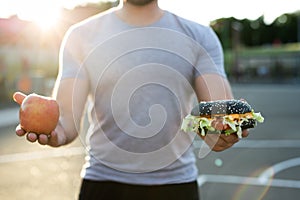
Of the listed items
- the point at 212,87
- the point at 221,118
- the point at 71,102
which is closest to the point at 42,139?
the point at 71,102

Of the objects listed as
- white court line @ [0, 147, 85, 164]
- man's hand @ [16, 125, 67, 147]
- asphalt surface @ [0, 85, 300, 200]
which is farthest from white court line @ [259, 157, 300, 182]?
man's hand @ [16, 125, 67, 147]

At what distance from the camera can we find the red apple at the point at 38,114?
97.4 inches

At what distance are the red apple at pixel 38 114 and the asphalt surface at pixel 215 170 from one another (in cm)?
542

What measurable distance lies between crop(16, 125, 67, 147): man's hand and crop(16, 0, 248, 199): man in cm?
11

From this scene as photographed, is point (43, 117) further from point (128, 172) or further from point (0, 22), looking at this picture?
point (0, 22)

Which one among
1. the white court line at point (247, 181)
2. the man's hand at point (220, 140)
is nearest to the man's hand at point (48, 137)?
the man's hand at point (220, 140)

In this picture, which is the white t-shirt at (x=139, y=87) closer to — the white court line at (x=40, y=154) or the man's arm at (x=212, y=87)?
the man's arm at (x=212, y=87)

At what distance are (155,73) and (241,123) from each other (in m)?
0.59

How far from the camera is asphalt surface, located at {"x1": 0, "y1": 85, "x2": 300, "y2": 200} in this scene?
823 cm

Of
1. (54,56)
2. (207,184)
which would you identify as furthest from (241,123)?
(54,56)

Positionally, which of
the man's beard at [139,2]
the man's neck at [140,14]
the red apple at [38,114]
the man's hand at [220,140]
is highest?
the man's beard at [139,2]

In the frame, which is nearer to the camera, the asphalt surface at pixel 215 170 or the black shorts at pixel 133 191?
the black shorts at pixel 133 191

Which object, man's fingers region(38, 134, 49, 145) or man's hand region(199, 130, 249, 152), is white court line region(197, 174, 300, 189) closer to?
man's hand region(199, 130, 249, 152)

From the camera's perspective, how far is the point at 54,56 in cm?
4069
